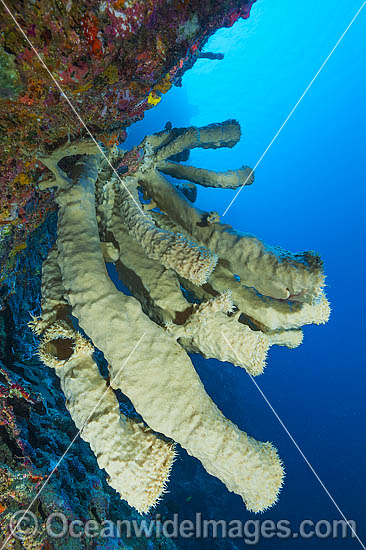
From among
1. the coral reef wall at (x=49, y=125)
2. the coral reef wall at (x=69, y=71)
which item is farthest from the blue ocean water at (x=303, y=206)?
the coral reef wall at (x=69, y=71)

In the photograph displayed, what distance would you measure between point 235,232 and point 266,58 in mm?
65398

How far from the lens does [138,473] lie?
1649 millimetres

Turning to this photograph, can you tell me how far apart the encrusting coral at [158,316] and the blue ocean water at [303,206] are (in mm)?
11162

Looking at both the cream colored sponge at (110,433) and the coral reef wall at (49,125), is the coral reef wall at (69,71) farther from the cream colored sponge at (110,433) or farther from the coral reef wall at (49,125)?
the cream colored sponge at (110,433)

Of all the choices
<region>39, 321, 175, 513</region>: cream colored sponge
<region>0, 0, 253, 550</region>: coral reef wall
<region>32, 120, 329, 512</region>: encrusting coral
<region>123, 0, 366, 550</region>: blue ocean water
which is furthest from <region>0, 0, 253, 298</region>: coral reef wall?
<region>123, 0, 366, 550</region>: blue ocean water

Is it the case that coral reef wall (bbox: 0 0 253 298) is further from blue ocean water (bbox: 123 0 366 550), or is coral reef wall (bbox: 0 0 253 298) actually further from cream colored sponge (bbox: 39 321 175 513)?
blue ocean water (bbox: 123 0 366 550)

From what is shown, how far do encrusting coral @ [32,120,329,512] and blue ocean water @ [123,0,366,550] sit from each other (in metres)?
11.2

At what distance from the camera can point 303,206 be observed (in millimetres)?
59312

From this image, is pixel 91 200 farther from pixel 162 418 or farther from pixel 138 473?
pixel 138 473

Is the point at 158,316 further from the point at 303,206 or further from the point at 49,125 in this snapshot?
the point at 303,206

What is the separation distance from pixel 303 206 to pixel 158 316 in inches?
2552

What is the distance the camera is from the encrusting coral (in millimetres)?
1734

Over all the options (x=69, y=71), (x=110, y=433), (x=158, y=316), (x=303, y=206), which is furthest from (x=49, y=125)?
(x=303, y=206)

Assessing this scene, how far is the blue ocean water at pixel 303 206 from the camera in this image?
59.0 ft
